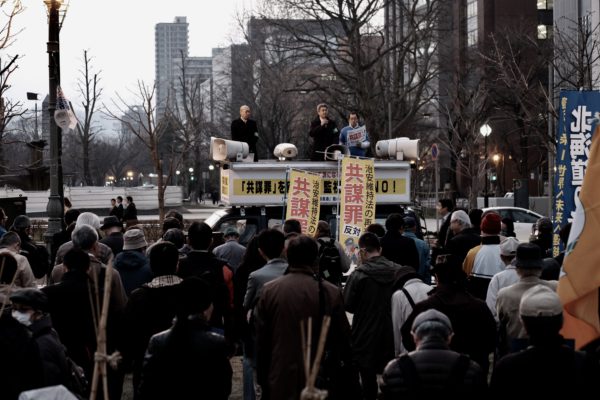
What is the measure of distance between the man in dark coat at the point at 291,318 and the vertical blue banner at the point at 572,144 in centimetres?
517

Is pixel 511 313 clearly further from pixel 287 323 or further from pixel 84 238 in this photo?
pixel 84 238

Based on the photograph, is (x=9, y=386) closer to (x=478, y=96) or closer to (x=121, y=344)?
(x=121, y=344)

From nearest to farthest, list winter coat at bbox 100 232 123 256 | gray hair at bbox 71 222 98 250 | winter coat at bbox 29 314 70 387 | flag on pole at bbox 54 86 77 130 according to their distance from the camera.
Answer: winter coat at bbox 29 314 70 387
gray hair at bbox 71 222 98 250
winter coat at bbox 100 232 123 256
flag on pole at bbox 54 86 77 130

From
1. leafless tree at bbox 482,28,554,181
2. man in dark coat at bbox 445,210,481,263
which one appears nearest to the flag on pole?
man in dark coat at bbox 445,210,481,263

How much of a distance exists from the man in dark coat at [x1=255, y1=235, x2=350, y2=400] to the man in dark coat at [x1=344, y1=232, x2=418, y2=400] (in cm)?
175

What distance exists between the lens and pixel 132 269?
32.6 feet

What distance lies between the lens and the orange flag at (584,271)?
6.04 metres

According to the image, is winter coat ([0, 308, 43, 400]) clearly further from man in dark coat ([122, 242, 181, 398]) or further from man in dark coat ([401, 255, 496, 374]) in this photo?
man in dark coat ([401, 255, 496, 374])

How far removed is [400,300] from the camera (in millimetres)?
8656

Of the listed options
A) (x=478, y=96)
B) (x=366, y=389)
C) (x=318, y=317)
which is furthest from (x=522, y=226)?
(x=318, y=317)

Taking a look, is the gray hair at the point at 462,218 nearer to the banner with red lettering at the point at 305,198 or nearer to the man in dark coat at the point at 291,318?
the banner with red lettering at the point at 305,198

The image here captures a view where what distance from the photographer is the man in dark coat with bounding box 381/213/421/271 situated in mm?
11594

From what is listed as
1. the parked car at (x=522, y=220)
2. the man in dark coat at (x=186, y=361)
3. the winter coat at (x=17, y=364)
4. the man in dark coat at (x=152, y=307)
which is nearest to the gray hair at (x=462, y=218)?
the man in dark coat at (x=152, y=307)

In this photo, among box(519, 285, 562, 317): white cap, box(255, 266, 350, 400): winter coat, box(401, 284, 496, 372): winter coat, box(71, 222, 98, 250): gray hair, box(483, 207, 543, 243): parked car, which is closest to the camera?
box(519, 285, 562, 317): white cap
